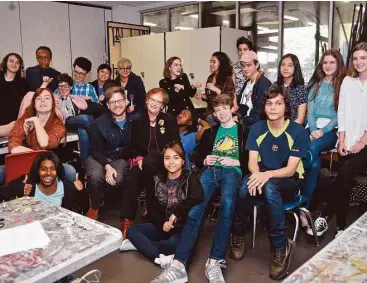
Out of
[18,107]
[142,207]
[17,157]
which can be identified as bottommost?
[142,207]

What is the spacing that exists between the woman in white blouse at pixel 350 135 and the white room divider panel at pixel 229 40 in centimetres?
283

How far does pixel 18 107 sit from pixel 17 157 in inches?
49.0

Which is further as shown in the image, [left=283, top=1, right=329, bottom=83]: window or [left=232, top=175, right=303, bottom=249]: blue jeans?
[left=283, top=1, right=329, bottom=83]: window

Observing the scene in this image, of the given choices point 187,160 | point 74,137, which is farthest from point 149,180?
point 74,137

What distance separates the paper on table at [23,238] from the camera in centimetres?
136

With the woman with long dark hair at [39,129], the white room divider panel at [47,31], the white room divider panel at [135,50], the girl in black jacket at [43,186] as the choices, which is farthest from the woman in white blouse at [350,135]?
the white room divider panel at [47,31]

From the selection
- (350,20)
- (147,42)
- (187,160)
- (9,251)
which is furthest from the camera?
(147,42)

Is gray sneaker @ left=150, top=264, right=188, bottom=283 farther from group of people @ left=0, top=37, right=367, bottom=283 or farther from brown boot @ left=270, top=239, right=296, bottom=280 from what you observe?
brown boot @ left=270, top=239, right=296, bottom=280

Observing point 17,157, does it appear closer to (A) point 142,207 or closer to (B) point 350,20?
(A) point 142,207

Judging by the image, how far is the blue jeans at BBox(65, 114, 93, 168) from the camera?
11.7 feet

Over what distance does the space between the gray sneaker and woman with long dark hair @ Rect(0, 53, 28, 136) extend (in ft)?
7.52

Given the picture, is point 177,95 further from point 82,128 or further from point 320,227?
point 320,227

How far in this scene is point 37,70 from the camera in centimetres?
420

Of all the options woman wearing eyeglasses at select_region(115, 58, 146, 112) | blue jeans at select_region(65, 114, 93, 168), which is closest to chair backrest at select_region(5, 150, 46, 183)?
blue jeans at select_region(65, 114, 93, 168)
